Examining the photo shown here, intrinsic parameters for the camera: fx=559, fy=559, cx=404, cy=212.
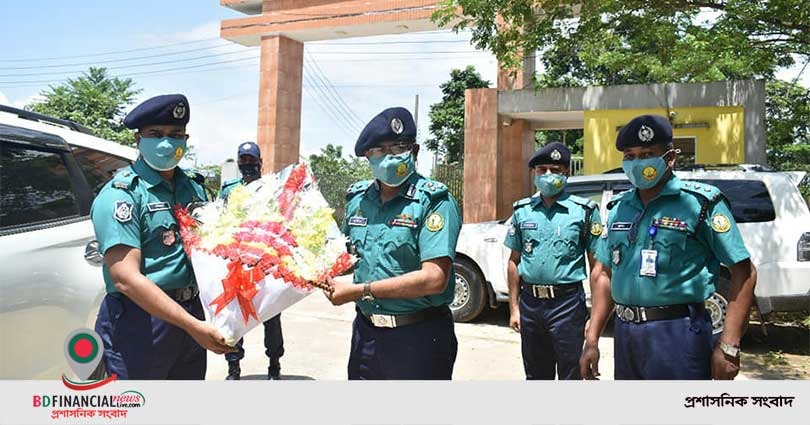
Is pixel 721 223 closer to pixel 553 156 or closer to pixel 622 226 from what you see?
pixel 622 226

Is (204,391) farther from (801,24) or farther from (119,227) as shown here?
(801,24)

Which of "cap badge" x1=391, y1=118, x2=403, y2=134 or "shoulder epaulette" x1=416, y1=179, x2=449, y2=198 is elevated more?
"cap badge" x1=391, y1=118, x2=403, y2=134

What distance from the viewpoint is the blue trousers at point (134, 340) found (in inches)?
85.1

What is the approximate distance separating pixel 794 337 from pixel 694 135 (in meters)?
4.96

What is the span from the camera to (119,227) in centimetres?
203

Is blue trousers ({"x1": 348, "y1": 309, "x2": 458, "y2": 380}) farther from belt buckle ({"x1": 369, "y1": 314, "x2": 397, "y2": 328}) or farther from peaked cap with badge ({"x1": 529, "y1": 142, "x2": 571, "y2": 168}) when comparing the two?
peaked cap with badge ({"x1": 529, "y1": 142, "x2": 571, "y2": 168})

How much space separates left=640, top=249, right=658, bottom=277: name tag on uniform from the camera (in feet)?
7.79

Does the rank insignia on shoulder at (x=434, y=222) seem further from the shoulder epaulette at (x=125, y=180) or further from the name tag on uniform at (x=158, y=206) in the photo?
the shoulder epaulette at (x=125, y=180)

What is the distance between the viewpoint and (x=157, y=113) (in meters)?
2.19

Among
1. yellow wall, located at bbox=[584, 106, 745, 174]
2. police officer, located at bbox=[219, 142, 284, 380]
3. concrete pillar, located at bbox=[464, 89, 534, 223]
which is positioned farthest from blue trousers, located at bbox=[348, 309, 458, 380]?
concrete pillar, located at bbox=[464, 89, 534, 223]

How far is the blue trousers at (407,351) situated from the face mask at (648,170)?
3.47 feet

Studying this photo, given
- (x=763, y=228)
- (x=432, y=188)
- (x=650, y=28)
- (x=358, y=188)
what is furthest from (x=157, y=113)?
(x=650, y=28)

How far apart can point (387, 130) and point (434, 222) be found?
417mm

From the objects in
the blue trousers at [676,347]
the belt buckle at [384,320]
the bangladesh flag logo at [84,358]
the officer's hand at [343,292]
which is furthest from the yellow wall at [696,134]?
the bangladesh flag logo at [84,358]
